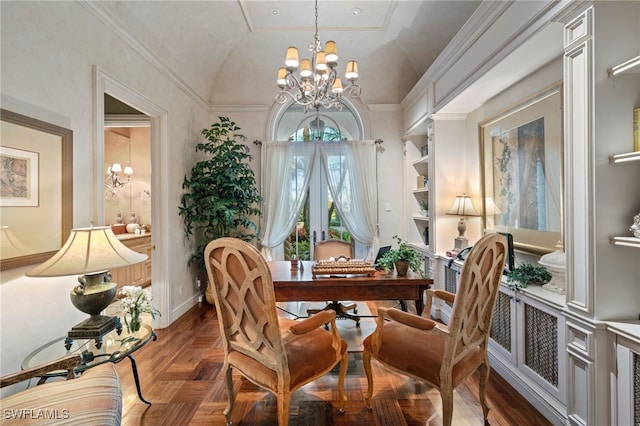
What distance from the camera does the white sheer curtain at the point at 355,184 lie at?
4.41 metres

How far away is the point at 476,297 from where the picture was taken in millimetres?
1564

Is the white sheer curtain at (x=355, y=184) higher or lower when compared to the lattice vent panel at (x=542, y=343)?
higher

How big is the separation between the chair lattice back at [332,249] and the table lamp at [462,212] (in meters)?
1.17

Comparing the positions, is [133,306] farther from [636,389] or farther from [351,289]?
[636,389]

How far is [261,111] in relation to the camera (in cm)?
447

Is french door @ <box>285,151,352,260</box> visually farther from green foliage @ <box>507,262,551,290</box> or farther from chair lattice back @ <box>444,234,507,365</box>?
chair lattice back @ <box>444,234,507,365</box>

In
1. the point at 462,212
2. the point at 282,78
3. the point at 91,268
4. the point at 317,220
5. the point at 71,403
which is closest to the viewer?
the point at 71,403

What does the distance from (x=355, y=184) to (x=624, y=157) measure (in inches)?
125

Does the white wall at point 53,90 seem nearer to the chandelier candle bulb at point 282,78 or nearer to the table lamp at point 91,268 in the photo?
the table lamp at point 91,268

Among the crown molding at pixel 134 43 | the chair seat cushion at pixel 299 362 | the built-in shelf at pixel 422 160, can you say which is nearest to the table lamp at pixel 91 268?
the chair seat cushion at pixel 299 362

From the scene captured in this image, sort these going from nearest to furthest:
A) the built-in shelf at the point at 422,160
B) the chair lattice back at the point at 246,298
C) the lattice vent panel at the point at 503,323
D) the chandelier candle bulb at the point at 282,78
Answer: the chair lattice back at the point at 246,298, the lattice vent panel at the point at 503,323, the chandelier candle bulb at the point at 282,78, the built-in shelf at the point at 422,160

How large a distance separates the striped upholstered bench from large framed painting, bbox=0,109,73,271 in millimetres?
656

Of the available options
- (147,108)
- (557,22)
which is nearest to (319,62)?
(557,22)

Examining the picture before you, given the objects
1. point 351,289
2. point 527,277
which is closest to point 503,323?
point 527,277
